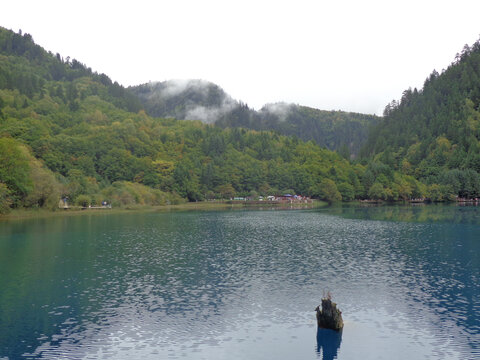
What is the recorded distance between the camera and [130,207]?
6594 inches

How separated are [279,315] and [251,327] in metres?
3.37

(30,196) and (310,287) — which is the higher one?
(30,196)

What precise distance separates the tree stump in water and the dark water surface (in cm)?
60

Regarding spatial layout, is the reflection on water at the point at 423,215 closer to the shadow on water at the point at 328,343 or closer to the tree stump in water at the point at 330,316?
→ the tree stump in water at the point at 330,316

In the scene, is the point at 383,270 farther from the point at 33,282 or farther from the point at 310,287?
the point at 33,282

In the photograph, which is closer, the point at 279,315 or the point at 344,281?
the point at 279,315

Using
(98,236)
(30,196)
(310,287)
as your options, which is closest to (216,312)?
(310,287)

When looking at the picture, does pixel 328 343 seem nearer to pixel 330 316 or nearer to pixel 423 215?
pixel 330 316

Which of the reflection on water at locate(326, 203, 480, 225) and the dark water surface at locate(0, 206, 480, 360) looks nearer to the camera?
the dark water surface at locate(0, 206, 480, 360)

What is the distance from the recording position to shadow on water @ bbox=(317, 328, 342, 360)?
26.9 m

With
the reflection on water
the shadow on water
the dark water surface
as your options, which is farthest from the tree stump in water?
the reflection on water

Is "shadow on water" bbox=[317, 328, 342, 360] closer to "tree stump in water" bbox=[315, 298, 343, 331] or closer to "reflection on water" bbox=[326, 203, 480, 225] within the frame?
"tree stump in water" bbox=[315, 298, 343, 331]

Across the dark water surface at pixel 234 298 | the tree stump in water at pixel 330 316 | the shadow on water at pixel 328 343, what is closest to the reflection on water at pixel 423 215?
the dark water surface at pixel 234 298

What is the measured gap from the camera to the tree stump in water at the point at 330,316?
3019 centimetres
